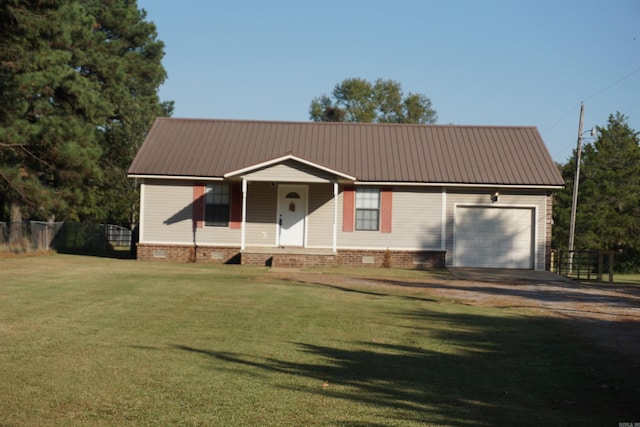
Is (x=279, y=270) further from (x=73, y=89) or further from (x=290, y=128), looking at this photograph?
(x=73, y=89)

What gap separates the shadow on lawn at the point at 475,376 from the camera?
7047 mm

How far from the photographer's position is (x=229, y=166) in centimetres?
2662

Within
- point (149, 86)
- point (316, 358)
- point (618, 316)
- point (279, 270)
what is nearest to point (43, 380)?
point (316, 358)

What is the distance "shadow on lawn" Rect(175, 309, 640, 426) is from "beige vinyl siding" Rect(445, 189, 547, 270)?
14234 mm

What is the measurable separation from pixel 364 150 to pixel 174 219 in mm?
7500

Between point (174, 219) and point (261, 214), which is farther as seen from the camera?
point (261, 214)

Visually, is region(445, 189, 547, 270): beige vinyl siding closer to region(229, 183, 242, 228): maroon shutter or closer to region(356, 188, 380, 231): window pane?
region(356, 188, 380, 231): window pane

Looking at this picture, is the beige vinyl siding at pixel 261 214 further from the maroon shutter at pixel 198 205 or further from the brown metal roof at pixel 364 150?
the maroon shutter at pixel 198 205

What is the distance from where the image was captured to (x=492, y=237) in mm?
26328

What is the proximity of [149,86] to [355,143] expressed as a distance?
24443 mm

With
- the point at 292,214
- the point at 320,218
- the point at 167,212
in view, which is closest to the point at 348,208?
the point at 320,218

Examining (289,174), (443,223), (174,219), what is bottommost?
(174,219)

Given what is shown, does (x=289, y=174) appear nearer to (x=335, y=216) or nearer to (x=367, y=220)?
(x=335, y=216)

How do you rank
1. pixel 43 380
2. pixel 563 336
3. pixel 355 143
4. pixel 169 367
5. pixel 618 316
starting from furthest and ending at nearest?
pixel 355 143, pixel 618 316, pixel 563 336, pixel 169 367, pixel 43 380
